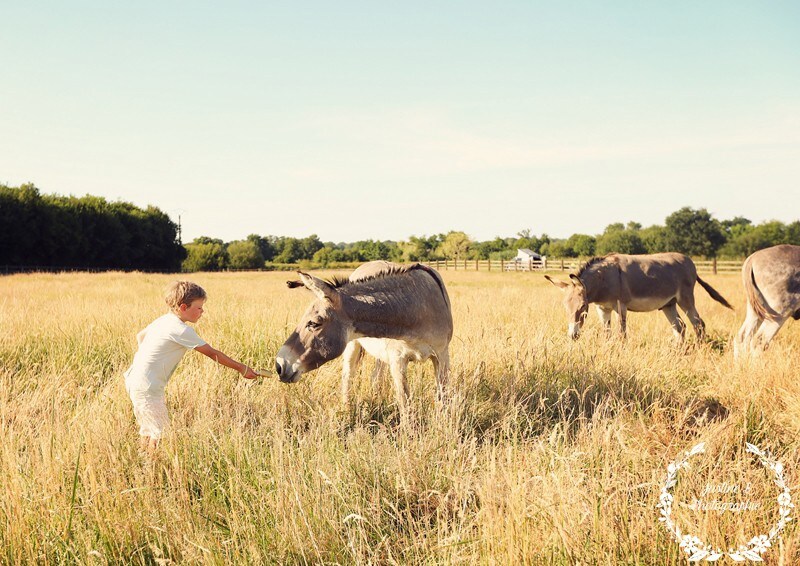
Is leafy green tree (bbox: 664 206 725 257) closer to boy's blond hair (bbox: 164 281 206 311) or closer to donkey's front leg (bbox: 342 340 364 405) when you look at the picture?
donkey's front leg (bbox: 342 340 364 405)

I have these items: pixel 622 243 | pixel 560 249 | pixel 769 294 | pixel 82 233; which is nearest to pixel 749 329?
pixel 769 294

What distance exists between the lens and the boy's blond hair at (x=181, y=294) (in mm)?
4066

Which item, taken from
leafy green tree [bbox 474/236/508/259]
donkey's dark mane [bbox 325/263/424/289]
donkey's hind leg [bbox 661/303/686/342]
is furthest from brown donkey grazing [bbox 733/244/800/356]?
leafy green tree [bbox 474/236/508/259]

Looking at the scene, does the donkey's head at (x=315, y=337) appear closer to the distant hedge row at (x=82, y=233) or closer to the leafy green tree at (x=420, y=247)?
the distant hedge row at (x=82, y=233)

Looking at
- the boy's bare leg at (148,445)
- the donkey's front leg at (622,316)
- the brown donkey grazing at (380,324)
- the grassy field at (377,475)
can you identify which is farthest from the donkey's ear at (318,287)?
the donkey's front leg at (622,316)

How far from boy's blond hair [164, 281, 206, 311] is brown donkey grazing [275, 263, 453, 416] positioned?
0.85 meters

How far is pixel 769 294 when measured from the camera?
8.35m

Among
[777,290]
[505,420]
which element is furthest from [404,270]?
[777,290]

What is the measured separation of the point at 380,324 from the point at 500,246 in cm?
13559

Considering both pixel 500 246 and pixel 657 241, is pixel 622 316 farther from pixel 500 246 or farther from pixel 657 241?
pixel 500 246

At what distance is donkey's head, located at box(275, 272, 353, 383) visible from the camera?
4157 millimetres

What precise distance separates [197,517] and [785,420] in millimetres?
5466

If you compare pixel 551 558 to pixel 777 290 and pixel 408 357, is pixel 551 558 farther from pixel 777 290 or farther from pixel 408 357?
pixel 777 290

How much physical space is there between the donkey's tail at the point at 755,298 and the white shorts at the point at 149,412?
889 centimetres
